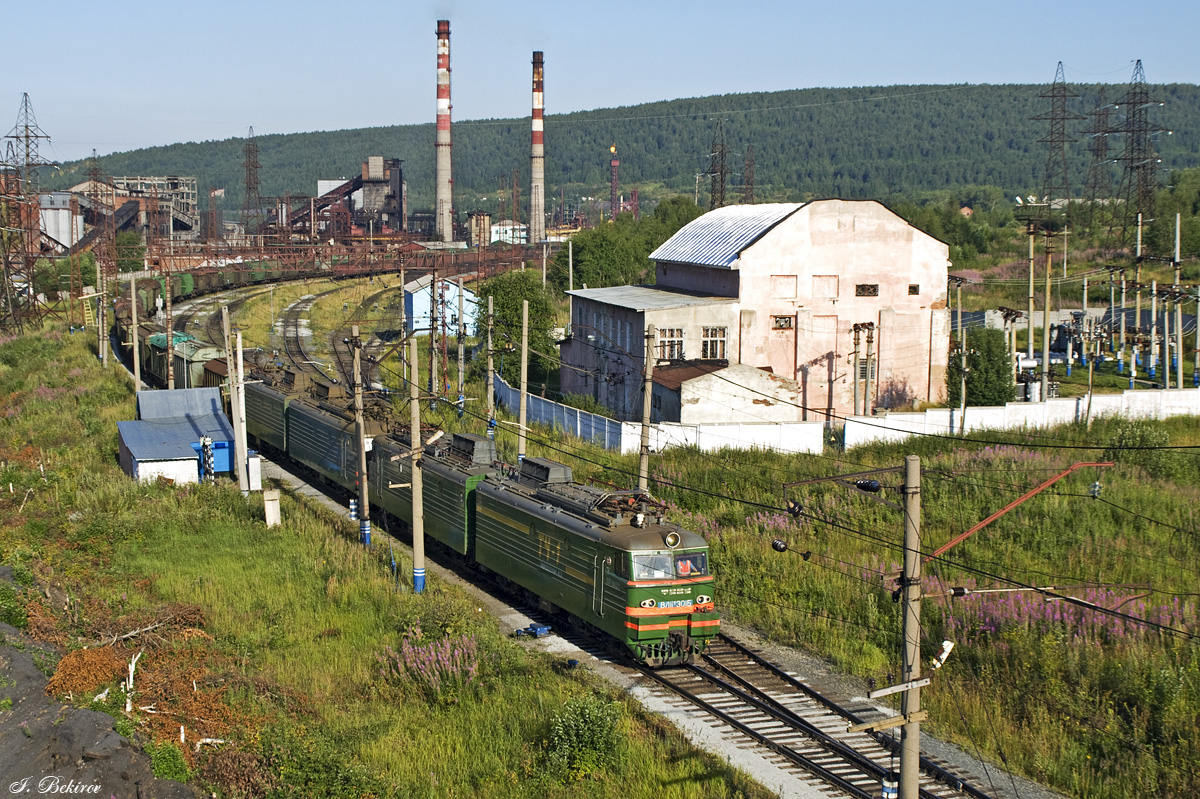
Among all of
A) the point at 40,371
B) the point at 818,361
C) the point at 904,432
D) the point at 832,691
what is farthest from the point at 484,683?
the point at 40,371

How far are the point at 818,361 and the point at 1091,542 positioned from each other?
16.8 m

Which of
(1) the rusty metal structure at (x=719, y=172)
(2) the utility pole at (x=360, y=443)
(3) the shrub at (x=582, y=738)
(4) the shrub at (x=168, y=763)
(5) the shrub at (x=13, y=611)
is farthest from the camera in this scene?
(1) the rusty metal structure at (x=719, y=172)

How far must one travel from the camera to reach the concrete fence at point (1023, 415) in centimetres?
3291

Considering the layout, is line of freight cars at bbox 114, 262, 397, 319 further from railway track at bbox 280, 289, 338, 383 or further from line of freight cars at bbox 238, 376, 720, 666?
line of freight cars at bbox 238, 376, 720, 666

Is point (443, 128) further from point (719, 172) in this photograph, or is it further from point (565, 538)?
point (565, 538)

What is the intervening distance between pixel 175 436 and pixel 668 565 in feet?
67.4

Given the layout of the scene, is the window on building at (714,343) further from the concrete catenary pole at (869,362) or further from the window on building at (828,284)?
the concrete catenary pole at (869,362)

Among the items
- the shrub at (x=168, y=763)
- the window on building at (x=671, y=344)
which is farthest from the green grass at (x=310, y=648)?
the window on building at (x=671, y=344)

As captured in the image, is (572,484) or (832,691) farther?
(572,484)

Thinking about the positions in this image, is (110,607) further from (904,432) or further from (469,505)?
(904,432)

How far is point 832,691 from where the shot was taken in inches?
693

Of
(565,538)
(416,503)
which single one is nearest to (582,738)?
(565,538)

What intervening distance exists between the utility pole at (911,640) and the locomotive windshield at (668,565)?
6097 mm

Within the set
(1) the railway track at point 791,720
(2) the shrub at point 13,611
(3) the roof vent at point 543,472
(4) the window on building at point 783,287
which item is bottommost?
(1) the railway track at point 791,720
